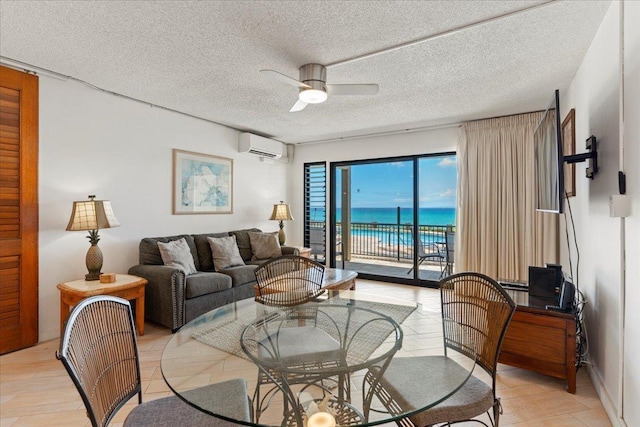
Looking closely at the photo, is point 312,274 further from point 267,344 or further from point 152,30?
point 152,30

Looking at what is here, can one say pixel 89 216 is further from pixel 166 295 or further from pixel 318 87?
pixel 318 87

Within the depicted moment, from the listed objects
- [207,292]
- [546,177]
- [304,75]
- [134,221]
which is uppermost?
[304,75]

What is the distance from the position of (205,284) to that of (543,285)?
3091 mm

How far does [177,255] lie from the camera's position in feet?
11.6

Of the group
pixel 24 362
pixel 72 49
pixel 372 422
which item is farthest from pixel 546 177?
pixel 24 362

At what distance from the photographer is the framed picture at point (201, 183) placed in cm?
417

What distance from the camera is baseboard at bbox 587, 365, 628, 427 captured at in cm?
179

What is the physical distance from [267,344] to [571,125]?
3302 mm

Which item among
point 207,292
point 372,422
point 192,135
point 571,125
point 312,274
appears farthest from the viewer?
point 192,135

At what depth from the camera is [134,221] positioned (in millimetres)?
3711

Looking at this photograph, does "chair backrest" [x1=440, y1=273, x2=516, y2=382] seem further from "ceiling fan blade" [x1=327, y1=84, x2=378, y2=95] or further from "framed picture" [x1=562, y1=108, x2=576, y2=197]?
"framed picture" [x1=562, y1=108, x2=576, y2=197]

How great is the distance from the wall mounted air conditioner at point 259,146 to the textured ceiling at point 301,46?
121 cm

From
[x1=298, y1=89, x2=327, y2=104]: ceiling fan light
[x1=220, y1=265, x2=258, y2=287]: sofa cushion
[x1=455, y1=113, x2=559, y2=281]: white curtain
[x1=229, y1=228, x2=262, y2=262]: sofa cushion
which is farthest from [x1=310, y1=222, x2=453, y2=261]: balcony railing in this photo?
[x1=298, y1=89, x2=327, y2=104]: ceiling fan light

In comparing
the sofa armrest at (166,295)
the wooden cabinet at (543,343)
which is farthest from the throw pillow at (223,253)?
the wooden cabinet at (543,343)
